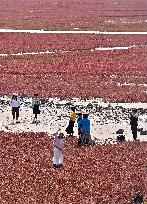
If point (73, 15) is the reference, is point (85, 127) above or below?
below

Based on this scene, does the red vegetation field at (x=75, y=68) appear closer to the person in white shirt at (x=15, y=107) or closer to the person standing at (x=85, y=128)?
the person in white shirt at (x=15, y=107)

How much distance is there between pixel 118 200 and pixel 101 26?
52161mm

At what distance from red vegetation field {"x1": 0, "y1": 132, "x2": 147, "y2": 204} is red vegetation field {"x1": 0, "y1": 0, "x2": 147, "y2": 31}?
43.6 metres

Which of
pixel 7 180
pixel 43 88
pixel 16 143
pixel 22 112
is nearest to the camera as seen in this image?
pixel 7 180

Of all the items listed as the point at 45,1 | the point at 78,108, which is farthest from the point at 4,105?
the point at 45,1

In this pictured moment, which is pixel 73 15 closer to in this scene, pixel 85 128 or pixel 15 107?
pixel 15 107

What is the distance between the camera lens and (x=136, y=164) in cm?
1975

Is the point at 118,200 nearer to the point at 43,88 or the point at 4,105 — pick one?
A: the point at 4,105

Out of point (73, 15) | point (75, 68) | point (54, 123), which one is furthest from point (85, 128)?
point (73, 15)

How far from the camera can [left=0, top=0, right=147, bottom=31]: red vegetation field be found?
66500 mm

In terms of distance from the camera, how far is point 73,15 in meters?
79.7

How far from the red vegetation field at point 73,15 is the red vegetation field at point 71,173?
4356cm

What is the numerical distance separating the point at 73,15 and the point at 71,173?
6294 cm

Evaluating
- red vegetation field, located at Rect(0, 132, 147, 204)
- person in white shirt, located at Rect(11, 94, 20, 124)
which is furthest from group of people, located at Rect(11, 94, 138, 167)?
red vegetation field, located at Rect(0, 132, 147, 204)
